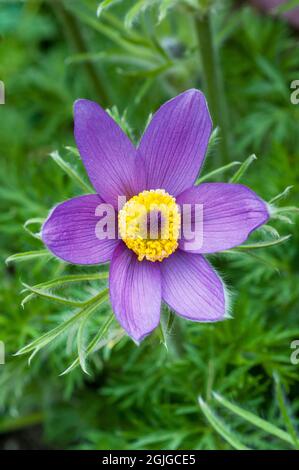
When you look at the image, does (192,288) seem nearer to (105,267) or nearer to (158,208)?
(158,208)

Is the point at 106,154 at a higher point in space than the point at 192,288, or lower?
higher

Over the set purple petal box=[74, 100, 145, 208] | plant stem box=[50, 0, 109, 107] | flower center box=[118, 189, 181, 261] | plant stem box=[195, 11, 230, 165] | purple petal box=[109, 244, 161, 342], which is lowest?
purple petal box=[109, 244, 161, 342]

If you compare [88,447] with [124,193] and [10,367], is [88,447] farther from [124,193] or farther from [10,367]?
[124,193]

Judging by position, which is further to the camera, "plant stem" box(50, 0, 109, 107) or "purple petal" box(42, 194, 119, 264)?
"plant stem" box(50, 0, 109, 107)

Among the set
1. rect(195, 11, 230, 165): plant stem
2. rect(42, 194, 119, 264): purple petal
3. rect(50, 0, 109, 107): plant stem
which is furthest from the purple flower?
rect(50, 0, 109, 107): plant stem

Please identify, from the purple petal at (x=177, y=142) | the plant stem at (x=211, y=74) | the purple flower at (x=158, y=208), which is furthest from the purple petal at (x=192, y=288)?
the plant stem at (x=211, y=74)

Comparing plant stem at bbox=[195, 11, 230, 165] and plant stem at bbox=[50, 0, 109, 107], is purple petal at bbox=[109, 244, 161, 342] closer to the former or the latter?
plant stem at bbox=[195, 11, 230, 165]

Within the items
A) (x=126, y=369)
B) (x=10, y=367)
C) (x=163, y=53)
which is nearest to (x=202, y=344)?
(x=126, y=369)

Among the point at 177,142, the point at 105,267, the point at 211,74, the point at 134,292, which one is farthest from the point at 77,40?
the point at 134,292
